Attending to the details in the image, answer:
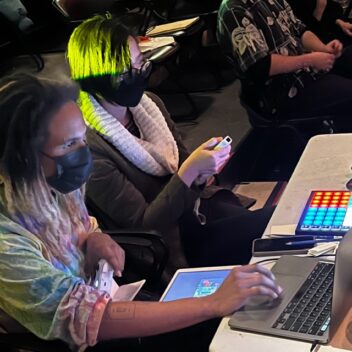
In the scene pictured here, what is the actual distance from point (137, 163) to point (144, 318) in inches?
29.3

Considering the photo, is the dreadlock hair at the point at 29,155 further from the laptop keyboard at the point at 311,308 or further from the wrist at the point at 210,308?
the laptop keyboard at the point at 311,308

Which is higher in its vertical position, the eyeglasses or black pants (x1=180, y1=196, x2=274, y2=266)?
the eyeglasses

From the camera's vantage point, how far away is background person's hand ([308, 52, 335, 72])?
300 cm

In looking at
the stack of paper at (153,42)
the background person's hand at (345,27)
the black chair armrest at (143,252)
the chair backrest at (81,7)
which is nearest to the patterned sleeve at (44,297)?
the black chair armrest at (143,252)

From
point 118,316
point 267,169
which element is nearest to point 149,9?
point 267,169

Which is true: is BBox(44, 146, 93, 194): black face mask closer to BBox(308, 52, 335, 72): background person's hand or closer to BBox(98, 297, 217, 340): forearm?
BBox(98, 297, 217, 340): forearm

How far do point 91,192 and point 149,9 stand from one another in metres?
3.85

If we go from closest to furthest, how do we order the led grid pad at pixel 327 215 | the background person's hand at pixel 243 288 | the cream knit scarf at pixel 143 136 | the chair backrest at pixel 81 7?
the background person's hand at pixel 243 288
the led grid pad at pixel 327 215
the cream knit scarf at pixel 143 136
the chair backrest at pixel 81 7

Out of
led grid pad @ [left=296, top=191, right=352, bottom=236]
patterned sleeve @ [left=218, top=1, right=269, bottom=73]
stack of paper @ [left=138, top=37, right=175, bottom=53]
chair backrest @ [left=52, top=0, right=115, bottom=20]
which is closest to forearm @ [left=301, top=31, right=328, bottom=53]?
patterned sleeve @ [left=218, top=1, right=269, bottom=73]

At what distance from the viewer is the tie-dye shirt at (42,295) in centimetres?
139

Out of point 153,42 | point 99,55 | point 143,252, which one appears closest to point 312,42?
point 153,42

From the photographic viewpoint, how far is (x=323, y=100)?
3004mm

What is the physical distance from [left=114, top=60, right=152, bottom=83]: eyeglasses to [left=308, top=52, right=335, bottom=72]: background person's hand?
3.68 ft

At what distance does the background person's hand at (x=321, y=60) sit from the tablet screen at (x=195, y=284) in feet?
5.57
